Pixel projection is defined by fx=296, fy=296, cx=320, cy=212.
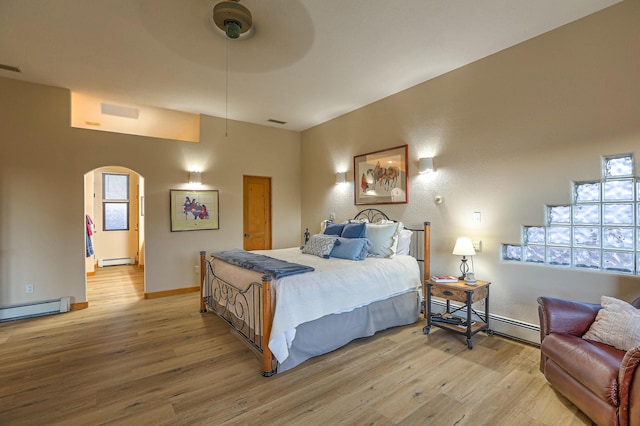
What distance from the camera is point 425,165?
392 centimetres

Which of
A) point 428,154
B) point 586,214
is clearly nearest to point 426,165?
point 428,154

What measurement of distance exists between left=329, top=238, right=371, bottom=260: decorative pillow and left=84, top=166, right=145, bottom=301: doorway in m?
5.68

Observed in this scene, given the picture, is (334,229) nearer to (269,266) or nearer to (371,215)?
(371,215)

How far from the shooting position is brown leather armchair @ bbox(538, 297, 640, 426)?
5.51 feet

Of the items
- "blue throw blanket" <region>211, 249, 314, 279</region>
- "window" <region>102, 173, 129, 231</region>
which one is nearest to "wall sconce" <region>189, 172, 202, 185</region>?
"blue throw blanket" <region>211, 249, 314, 279</region>

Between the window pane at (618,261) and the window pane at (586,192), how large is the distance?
0.50m

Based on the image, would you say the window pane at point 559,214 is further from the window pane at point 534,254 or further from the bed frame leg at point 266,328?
the bed frame leg at point 266,328

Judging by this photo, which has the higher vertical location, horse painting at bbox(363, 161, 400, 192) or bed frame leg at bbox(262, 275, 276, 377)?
horse painting at bbox(363, 161, 400, 192)

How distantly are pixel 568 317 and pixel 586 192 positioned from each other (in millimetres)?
1262

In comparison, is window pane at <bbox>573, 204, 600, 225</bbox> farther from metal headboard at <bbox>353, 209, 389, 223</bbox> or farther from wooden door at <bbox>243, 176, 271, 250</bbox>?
wooden door at <bbox>243, 176, 271, 250</bbox>

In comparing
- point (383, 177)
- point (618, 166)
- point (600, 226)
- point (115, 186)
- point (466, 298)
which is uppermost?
point (115, 186)

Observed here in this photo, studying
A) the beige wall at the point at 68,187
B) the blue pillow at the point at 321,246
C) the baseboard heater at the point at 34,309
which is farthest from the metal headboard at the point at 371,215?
the baseboard heater at the point at 34,309

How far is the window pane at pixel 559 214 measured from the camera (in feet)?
9.45

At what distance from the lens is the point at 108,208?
24.8ft
